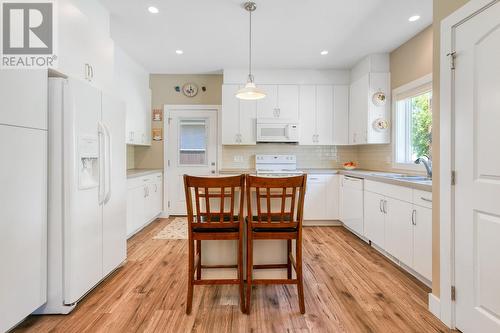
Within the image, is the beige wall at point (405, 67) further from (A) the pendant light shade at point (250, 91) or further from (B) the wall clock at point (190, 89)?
(B) the wall clock at point (190, 89)

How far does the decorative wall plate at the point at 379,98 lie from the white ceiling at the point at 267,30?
0.62 meters

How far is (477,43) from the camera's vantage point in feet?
5.27

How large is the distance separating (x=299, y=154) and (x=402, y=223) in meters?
2.49

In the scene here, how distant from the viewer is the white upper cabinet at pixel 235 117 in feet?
15.0

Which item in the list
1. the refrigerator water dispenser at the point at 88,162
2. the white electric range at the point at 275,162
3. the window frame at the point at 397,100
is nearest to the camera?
the refrigerator water dispenser at the point at 88,162

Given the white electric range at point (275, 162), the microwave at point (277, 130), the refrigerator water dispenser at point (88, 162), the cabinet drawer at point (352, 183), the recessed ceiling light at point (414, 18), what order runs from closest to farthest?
1. the refrigerator water dispenser at point (88, 162)
2. the recessed ceiling light at point (414, 18)
3. the cabinet drawer at point (352, 183)
4. the microwave at point (277, 130)
5. the white electric range at point (275, 162)

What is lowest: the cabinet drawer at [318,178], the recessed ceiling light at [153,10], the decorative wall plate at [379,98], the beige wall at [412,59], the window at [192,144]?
the cabinet drawer at [318,178]

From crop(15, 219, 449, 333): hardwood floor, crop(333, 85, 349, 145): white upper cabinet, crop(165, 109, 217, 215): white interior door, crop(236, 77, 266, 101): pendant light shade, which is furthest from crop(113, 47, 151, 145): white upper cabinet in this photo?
crop(333, 85, 349, 145): white upper cabinet

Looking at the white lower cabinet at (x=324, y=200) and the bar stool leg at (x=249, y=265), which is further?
the white lower cabinet at (x=324, y=200)

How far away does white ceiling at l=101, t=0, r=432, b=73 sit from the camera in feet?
8.89

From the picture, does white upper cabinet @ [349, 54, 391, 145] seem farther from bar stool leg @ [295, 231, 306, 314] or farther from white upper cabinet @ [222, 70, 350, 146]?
bar stool leg @ [295, 231, 306, 314]

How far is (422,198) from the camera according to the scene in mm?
2338

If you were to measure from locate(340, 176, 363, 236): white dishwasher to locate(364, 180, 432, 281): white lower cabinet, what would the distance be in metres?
0.18

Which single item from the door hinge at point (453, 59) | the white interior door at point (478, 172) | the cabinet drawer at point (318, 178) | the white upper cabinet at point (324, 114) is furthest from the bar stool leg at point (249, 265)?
the white upper cabinet at point (324, 114)
